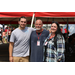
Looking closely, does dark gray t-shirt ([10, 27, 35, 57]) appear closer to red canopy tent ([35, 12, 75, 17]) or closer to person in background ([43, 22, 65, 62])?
person in background ([43, 22, 65, 62])

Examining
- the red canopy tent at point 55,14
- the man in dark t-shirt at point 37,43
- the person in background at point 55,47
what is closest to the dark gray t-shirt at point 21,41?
the man in dark t-shirt at point 37,43

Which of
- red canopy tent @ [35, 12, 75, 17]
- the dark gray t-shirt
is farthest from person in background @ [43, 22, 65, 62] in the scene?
red canopy tent @ [35, 12, 75, 17]

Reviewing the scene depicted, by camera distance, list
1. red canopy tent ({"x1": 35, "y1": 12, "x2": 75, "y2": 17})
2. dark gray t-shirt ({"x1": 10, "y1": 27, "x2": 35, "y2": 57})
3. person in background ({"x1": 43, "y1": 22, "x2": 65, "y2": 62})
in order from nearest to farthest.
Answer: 1. person in background ({"x1": 43, "y1": 22, "x2": 65, "y2": 62})
2. dark gray t-shirt ({"x1": 10, "y1": 27, "x2": 35, "y2": 57})
3. red canopy tent ({"x1": 35, "y1": 12, "x2": 75, "y2": 17})

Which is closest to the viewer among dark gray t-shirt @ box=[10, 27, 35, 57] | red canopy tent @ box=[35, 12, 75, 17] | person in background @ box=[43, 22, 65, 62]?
person in background @ box=[43, 22, 65, 62]

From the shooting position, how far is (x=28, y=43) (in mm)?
2582

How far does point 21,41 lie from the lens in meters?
2.52

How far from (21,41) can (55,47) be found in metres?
0.83

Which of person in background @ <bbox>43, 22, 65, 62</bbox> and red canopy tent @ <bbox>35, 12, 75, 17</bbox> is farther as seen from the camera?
red canopy tent @ <bbox>35, 12, 75, 17</bbox>

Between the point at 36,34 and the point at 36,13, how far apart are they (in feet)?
5.56

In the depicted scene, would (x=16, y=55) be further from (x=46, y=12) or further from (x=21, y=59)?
(x=46, y=12)

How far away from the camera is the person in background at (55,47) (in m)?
A: 2.10

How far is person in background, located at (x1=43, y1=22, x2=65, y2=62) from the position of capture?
82.7 inches

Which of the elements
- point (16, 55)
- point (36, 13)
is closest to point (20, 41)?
point (16, 55)

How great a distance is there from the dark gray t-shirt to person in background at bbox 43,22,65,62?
0.55m
